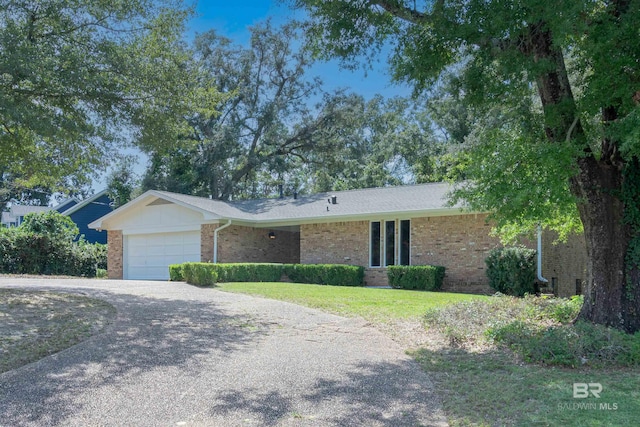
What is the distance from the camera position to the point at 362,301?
39.7ft

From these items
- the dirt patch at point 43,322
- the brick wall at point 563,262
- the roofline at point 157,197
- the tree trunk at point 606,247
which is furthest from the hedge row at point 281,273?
the tree trunk at point 606,247

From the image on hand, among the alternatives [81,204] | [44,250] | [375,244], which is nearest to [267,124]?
[81,204]

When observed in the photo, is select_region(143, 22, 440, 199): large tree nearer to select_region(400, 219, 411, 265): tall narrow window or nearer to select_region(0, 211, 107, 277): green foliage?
select_region(0, 211, 107, 277): green foliage

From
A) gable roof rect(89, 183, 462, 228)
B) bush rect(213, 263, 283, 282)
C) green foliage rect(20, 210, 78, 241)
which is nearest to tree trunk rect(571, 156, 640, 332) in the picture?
gable roof rect(89, 183, 462, 228)

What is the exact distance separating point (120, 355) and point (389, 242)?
1334cm

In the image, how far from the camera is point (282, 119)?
34.0 meters

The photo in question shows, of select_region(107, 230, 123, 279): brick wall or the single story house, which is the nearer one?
the single story house

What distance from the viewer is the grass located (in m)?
4.55

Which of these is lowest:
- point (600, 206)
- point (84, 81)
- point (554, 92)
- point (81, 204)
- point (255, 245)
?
point (255, 245)

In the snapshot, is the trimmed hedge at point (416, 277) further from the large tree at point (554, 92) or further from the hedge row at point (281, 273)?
the large tree at point (554, 92)

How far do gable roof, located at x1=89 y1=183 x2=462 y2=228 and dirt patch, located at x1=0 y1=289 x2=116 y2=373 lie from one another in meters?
9.30

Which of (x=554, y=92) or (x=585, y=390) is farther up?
(x=554, y=92)

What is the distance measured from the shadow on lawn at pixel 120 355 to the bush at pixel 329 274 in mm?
8473

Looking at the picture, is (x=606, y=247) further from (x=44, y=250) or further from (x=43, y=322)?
(x=44, y=250)
